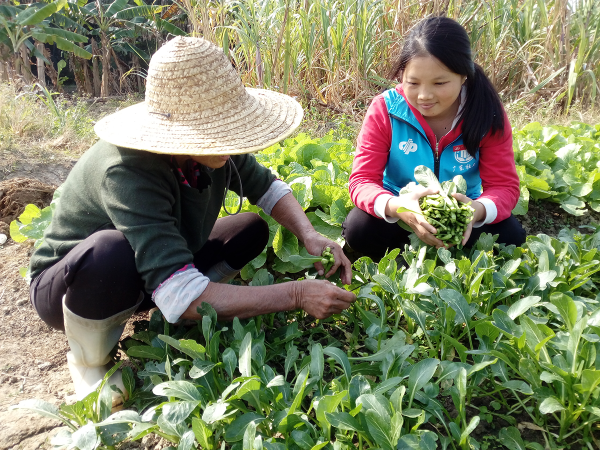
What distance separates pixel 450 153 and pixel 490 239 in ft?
1.39

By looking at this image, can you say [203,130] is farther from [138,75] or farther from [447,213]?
[138,75]

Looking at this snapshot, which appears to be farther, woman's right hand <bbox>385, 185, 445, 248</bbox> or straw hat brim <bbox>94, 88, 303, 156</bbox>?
woman's right hand <bbox>385, 185, 445, 248</bbox>

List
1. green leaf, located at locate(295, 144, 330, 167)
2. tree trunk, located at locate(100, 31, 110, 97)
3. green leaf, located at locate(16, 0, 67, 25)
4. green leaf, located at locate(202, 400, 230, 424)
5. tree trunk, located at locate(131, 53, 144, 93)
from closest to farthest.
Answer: green leaf, located at locate(202, 400, 230, 424) → green leaf, located at locate(295, 144, 330, 167) → green leaf, located at locate(16, 0, 67, 25) → tree trunk, located at locate(100, 31, 110, 97) → tree trunk, located at locate(131, 53, 144, 93)

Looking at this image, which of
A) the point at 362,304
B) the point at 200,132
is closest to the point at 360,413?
the point at 362,304

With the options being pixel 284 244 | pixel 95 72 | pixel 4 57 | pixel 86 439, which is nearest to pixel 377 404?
pixel 86 439

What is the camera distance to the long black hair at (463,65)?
1.98 m

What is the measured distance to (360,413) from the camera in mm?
1302

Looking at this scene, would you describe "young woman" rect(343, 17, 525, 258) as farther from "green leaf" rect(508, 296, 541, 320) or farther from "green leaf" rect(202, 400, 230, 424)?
"green leaf" rect(202, 400, 230, 424)

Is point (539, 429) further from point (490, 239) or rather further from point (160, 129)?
point (160, 129)

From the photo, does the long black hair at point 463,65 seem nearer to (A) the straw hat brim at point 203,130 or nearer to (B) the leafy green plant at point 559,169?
(A) the straw hat brim at point 203,130

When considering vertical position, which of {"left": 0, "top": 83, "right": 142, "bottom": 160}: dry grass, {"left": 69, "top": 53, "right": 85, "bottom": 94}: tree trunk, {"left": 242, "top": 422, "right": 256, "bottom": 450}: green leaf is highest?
{"left": 242, "top": 422, "right": 256, "bottom": 450}: green leaf

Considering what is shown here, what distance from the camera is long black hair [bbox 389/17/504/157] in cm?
198

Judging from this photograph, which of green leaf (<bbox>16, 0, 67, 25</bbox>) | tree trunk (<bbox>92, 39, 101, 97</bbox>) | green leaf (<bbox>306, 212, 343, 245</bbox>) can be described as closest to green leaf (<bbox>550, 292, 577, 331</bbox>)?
green leaf (<bbox>306, 212, 343, 245</bbox>)

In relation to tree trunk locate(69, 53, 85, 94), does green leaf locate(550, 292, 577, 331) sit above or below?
above
